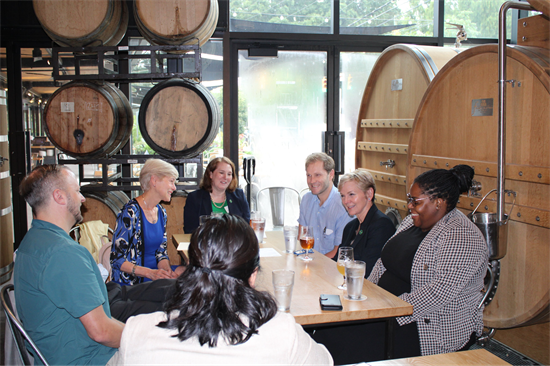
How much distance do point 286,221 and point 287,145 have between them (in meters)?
0.97

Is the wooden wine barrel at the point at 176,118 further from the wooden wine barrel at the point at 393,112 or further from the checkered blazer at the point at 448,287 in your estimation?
the checkered blazer at the point at 448,287

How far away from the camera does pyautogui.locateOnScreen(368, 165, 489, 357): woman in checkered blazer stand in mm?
2330

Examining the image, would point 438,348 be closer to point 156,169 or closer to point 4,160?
point 156,169

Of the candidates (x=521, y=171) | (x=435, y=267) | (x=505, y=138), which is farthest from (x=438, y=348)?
(x=505, y=138)

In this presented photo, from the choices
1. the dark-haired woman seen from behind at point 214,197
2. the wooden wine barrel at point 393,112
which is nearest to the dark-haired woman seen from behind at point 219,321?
the dark-haired woman seen from behind at point 214,197

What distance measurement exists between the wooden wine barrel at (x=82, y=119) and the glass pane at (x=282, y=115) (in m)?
1.83

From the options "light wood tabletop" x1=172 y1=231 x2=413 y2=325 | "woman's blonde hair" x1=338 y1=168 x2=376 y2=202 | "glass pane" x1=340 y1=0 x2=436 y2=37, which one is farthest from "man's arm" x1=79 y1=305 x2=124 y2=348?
"glass pane" x1=340 y1=0 x2=436 y2=37

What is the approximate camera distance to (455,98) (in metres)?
3.49

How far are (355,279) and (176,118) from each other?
2.90 metres

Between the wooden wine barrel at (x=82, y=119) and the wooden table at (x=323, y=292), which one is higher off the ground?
the wooden wine barrel at (x=82, y=119)

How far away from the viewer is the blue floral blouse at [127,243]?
310cm

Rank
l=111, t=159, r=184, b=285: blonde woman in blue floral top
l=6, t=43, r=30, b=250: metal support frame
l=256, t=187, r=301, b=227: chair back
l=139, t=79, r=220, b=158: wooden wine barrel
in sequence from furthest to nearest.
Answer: l=256, t=187, r=301, b=227: chair back, l=6, t=43, r=30, b=250: metal support frame, l=139, t=79, r=220, b=158: wooden wine barrel, l=111, t=159, r=184, b=285: blonde woman in blue floral top

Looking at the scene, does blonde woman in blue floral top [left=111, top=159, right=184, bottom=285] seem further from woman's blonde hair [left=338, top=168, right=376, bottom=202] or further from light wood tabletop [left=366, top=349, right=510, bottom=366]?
light wood tabletop [left=366, top=349, right=510, bottom=366]

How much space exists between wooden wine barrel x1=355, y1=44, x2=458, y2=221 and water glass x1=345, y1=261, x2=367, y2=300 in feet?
6.43
